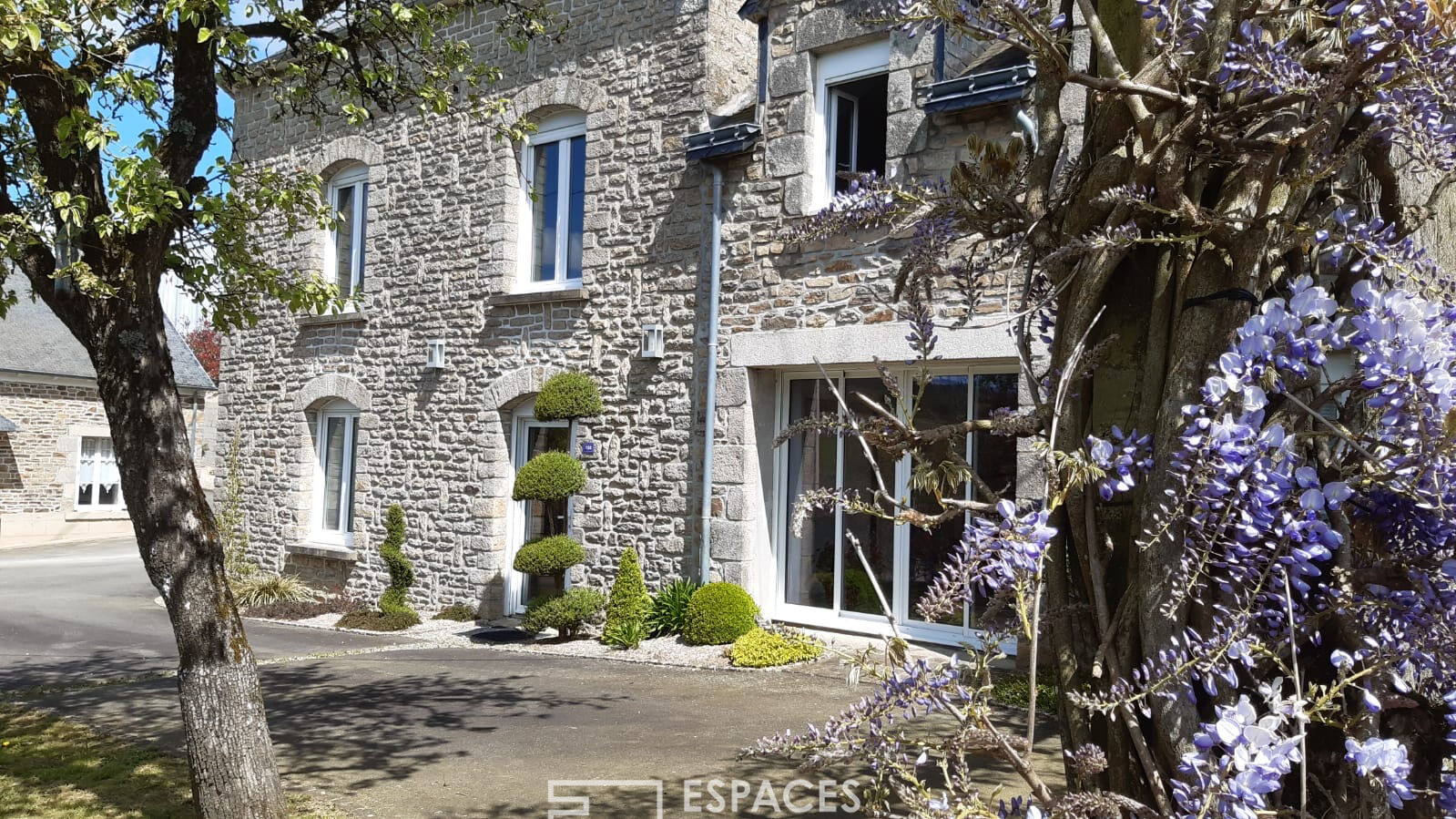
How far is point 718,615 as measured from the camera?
9.16 m

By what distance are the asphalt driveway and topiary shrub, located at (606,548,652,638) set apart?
2.43 ft

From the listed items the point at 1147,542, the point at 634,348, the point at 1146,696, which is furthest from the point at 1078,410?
the point at 634,348

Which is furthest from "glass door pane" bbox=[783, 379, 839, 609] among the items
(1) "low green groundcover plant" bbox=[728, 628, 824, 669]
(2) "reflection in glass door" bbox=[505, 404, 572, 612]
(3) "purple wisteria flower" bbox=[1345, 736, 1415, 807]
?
(3) "purple wisteria flower" bbox=[1345, 736, 1415, 807]

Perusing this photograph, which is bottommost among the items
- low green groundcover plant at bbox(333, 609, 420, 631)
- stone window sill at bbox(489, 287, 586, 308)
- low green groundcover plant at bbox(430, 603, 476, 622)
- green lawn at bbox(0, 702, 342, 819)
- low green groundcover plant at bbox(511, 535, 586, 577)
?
low green groundcover plant at bbox(333, 609, 420, 631)

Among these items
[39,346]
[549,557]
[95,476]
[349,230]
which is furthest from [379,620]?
[39,346]

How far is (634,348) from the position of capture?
412 inches

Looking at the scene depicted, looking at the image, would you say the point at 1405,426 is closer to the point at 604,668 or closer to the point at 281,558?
the point at 604,668

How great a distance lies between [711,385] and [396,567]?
476cm

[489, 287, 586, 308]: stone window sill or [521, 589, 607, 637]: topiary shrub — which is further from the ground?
[489, 287, 586, 308]: stone window sill

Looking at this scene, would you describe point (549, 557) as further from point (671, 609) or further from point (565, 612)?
point (671, 609)

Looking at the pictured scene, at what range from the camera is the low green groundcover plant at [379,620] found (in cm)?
1144

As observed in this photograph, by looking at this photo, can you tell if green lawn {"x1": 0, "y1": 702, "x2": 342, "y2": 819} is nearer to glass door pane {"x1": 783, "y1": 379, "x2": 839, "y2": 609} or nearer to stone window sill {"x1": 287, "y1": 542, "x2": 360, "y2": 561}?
glass door pane {"x1": 783, "y1": 379, "x2": 839, "y2": 609}

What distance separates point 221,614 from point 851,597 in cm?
606

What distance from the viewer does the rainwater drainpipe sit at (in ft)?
31.7
